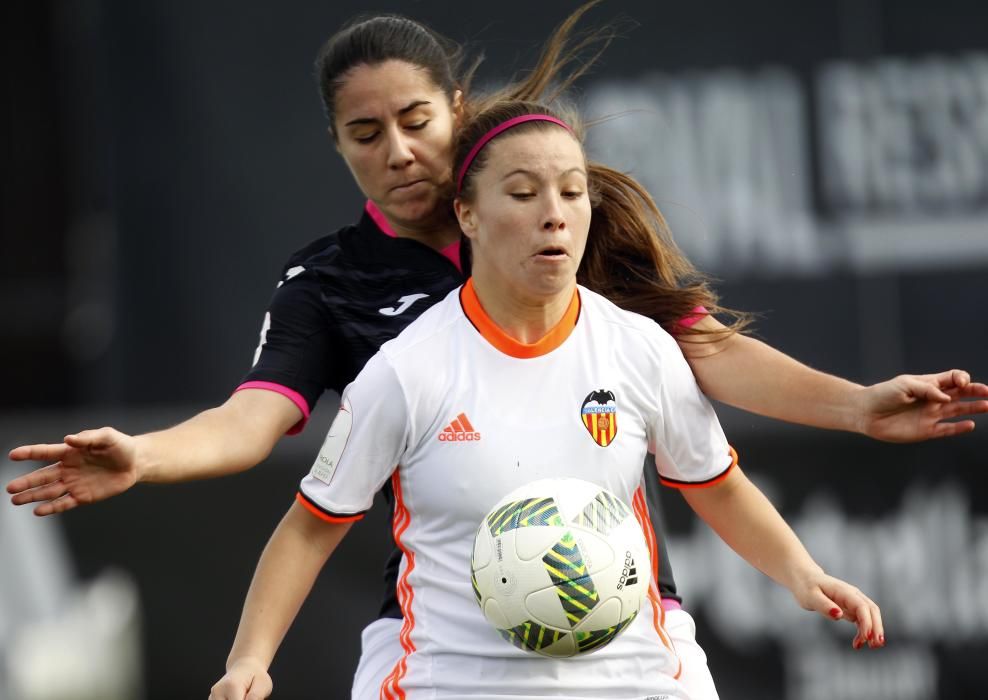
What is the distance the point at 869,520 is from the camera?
630 centimetres

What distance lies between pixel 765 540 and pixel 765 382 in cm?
37

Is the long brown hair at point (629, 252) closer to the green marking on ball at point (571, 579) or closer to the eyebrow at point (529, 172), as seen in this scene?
the eyebrow at point (529, 172)

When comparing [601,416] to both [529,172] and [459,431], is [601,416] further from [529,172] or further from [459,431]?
[529,172]

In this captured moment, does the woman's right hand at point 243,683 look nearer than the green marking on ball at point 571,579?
No

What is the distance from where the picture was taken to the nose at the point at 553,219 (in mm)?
3395

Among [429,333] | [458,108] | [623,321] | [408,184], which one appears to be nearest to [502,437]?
[429,333]

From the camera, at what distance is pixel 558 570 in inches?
125

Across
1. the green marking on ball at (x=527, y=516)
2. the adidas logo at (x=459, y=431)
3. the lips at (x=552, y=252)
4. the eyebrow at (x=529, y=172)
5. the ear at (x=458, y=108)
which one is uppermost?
the ear at (x=458, y=108)

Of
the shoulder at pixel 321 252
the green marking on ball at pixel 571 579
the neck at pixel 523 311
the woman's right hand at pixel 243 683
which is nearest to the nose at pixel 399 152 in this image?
the shoulder at pixel 321 252

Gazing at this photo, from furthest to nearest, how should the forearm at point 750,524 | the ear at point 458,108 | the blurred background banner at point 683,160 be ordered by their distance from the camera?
1. the blurred background banner at point 683,160
2. the ear at point 458,108
3. the forearm at point 750,524

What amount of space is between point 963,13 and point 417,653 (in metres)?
4.97

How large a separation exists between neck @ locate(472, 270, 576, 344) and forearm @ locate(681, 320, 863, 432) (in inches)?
15.3

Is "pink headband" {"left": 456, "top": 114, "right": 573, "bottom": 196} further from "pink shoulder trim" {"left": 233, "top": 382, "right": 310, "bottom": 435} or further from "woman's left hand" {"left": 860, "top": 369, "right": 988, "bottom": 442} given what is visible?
"woman's left hand" {"left": 860, "top": 369, "right": 988, "bottom": 442}

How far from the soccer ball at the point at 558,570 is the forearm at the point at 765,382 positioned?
568mm
